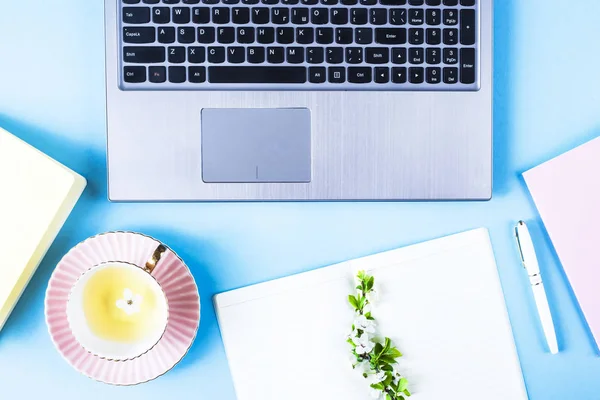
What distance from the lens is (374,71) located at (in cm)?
56

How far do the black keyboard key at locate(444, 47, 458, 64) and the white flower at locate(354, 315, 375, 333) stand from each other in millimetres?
290

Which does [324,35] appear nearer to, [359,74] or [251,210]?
[359,74]

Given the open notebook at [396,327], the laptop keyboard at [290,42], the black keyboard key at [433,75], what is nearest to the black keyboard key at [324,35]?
the laptop keyboard at [290,42]

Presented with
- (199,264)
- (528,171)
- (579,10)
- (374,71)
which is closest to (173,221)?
(199,264)

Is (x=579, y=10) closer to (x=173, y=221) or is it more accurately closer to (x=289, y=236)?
(x=289, y=236)

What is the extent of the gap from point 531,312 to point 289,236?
0.30 meters

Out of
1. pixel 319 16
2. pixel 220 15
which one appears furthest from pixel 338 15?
pixel 220 15

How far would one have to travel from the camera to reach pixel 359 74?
1.84ft

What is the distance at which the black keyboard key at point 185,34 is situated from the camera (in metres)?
0.55

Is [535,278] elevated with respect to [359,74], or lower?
lower

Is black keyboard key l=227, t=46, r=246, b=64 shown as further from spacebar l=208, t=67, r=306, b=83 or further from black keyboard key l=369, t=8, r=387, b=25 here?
black keyboard key l=369, t=8, r=387, b=25

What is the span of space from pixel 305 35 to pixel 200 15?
108 mm

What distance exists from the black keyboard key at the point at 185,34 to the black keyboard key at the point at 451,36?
0.84 ft

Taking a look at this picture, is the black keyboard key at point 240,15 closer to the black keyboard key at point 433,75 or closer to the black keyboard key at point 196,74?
the black keyboard key at point 196,74
